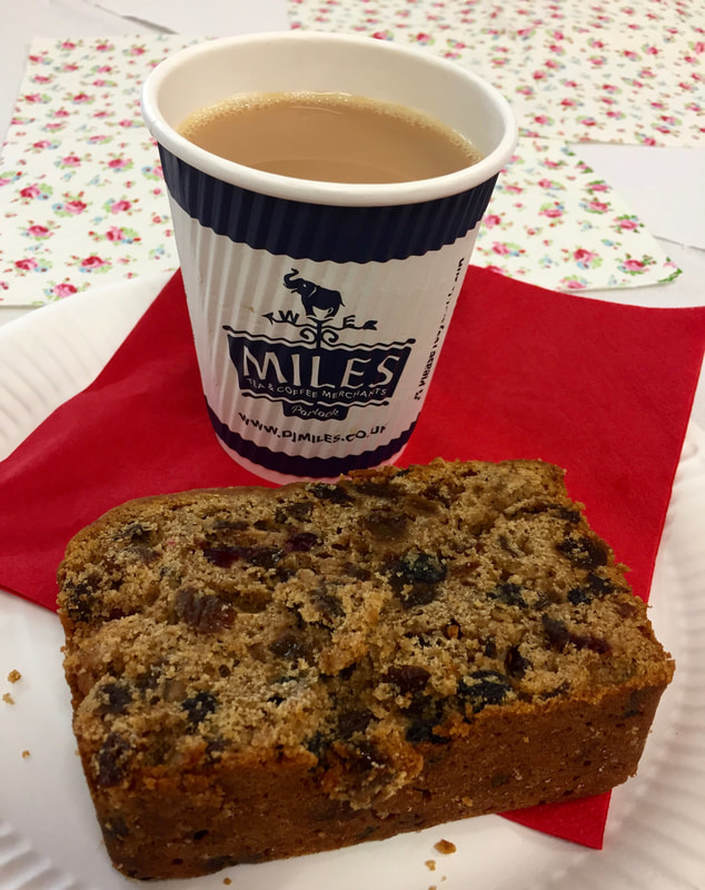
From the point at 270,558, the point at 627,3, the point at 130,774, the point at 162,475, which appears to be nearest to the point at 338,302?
the point at 270,558

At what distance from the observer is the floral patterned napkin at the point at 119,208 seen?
6.91ft

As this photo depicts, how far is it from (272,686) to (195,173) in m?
0.68

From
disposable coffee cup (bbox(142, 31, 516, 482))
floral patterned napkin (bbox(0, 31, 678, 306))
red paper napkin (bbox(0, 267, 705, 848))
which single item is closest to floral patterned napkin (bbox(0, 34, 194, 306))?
floral patterned napkin (bbox(0, 31, 678, 306))

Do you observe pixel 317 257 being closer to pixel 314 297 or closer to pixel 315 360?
pixel 314 297

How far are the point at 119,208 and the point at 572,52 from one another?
231 centimetres

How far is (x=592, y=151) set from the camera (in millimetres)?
2848

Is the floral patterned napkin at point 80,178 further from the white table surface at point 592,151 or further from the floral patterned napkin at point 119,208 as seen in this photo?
the white table surface at point 592,151

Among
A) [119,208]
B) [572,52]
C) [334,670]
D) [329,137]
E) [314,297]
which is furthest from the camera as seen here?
[572,52]

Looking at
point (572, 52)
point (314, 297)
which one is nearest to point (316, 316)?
point (314, 297)

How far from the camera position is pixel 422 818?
1022 millimetres

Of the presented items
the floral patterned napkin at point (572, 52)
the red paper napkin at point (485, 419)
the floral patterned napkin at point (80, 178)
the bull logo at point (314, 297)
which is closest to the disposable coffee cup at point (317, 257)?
the bull logo at point (314, 297)

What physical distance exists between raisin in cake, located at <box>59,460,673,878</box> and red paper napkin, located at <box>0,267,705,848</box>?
0.19 metres

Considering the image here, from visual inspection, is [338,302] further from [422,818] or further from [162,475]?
[422,818]

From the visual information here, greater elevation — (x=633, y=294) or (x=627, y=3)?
(x=627, y=3)
